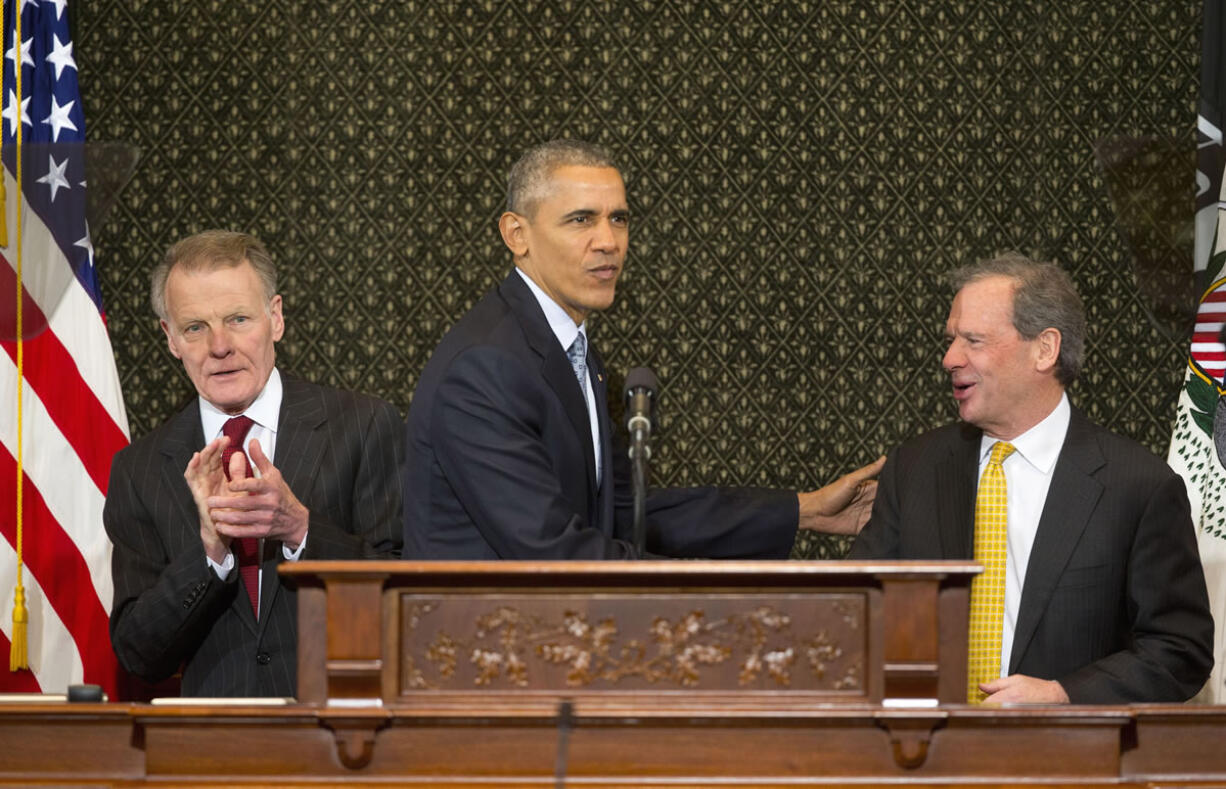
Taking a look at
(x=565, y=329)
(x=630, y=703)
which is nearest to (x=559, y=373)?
(x=565, y=329)

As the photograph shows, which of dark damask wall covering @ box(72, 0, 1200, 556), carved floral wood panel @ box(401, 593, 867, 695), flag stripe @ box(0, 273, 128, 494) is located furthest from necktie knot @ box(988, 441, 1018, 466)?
flag stripe @ box(0, 273, 128, 494)

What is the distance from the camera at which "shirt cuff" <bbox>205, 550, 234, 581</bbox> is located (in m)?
3.07

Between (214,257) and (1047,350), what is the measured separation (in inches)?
77.4

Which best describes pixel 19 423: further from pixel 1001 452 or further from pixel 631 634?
pixel 1001 452

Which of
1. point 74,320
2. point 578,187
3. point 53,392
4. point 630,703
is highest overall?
point 578,187

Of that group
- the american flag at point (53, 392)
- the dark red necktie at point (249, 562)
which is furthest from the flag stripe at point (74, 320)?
the dark red necktie at point (249, 562)

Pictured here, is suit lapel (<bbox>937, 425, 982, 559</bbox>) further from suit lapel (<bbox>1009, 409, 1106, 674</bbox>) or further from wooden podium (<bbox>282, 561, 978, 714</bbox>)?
wooden podium (<bbox>282, 561, 978, 714</bbox>)

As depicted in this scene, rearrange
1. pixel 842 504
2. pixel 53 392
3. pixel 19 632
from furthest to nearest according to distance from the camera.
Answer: pixel 53 392
pixel 19 632
pixel 842 504

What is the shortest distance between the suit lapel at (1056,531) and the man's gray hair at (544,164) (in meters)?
1.21

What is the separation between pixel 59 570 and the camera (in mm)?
4180

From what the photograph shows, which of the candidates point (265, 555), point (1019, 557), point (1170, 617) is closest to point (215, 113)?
point (265, 555)

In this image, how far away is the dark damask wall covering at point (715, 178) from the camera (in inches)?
192

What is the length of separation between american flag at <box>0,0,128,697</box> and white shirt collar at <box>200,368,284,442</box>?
98 centimetres

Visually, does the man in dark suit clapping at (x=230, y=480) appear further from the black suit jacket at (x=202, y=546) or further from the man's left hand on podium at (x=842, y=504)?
the man's left hand on podium at (x=842, y=504)
